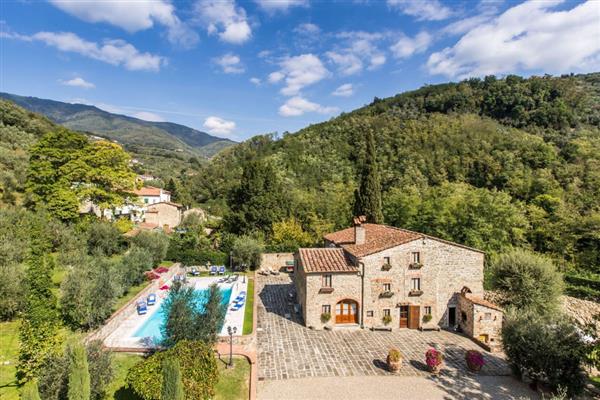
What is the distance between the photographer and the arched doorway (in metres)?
18.0

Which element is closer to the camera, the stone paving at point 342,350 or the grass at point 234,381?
the grass at point 234,381

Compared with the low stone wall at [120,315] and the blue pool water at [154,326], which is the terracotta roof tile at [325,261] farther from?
the low stone wall at [120,315]

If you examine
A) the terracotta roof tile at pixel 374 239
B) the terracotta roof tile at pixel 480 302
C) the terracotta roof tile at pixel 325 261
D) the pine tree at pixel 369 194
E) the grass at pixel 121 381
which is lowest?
the grass at pixel 121 381

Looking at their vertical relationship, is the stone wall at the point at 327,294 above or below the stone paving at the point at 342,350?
above

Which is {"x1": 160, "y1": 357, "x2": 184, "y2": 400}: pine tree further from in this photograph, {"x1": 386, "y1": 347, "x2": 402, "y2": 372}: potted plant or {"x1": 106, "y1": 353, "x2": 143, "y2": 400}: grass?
{"x1": 386, "y1": 347, "x2": 402, "y2": 372}: potted plant

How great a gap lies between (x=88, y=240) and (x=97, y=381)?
20.1 meters

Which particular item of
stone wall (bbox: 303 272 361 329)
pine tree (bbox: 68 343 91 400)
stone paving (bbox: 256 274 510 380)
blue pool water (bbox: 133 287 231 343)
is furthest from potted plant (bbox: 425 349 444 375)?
pine tree (bbox: 68 343 91 400)

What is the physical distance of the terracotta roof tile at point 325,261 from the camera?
17828 mm

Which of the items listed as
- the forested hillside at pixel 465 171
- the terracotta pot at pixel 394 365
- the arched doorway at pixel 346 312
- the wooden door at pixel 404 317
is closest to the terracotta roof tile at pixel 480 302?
the wooden door at pixel 404 317

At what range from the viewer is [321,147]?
198ft

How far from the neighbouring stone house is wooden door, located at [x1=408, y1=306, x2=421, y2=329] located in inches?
1598

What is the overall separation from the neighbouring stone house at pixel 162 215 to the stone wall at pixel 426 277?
39.1 m

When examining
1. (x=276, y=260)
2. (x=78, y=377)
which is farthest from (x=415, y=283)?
(x=78, y=377)

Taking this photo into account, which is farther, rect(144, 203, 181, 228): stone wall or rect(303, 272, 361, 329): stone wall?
rect(144, 203, 181, 228): stone wall
